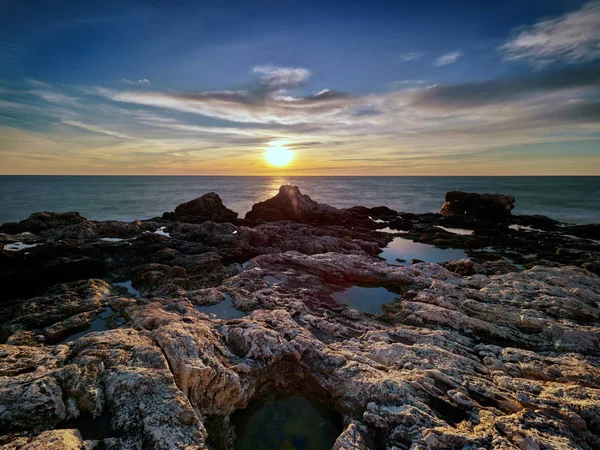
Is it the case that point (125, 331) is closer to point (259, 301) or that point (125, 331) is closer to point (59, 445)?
point (59, 445)

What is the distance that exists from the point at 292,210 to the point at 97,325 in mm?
34642

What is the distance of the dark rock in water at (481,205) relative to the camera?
160ft

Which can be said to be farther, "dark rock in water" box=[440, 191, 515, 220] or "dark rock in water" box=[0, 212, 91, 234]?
"dark rock in water" box=[440, 191, 515, 220]

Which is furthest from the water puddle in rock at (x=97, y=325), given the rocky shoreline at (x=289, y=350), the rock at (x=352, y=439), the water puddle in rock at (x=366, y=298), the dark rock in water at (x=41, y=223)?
the dark rock in water at (x=41, y=223)

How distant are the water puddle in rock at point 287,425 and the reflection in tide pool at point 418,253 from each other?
18.3m

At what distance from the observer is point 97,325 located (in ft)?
43.6

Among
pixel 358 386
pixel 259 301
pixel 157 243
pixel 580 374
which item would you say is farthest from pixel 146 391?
pixel 157 243

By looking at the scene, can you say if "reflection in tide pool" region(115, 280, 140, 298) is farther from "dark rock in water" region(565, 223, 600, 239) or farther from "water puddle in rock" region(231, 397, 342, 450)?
"dark rock in water" region(565, 223, 600, 239)

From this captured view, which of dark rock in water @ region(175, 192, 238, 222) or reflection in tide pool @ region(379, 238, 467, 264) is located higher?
dark rock in water @ region(175, 192, 238, 222)

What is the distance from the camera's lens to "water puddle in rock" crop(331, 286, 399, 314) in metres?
16.5

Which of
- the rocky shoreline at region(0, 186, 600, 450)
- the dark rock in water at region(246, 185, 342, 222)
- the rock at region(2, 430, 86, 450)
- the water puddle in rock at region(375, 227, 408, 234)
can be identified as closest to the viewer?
the rock at region(2, 430, 86, 450)

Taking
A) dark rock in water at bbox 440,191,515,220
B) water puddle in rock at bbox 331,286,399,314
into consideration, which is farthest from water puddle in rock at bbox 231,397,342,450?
dark rock in water at bbox 440,191,515,220

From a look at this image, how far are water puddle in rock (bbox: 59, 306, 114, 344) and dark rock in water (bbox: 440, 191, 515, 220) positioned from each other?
52.2 meters

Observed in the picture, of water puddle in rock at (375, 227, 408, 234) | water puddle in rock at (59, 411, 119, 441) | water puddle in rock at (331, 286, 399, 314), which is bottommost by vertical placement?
water puddle in rock at (375, 227, 408, 234)
